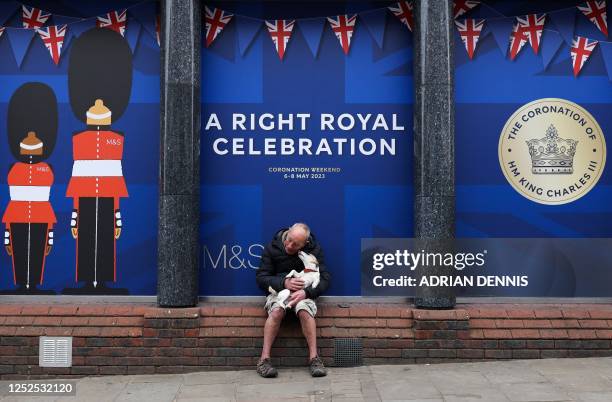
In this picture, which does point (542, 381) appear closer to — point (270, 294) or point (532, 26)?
point (270, 294)

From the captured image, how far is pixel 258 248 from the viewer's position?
22.7ft

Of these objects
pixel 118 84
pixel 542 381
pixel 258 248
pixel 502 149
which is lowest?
pixel 542 381

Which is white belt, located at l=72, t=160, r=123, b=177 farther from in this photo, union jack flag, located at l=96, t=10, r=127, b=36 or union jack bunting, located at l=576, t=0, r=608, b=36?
union jack bunting, located at l=576, t=0, r=608, b=36

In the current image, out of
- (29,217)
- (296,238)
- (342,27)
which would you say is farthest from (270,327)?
(342,27)

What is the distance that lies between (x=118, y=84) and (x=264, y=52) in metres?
1.51

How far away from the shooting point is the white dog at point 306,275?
623 centimetres

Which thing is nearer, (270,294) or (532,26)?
(270,294)

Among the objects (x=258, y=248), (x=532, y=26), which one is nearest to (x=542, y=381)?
(x=258, y=248)

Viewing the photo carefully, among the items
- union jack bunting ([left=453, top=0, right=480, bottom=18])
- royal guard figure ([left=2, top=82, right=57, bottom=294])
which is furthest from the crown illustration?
royal guard figure ([left=2, top=82, right=57, bottom=294])

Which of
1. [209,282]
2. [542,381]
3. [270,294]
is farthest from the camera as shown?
[209,282]

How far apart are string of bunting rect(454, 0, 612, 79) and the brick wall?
8.51 feet

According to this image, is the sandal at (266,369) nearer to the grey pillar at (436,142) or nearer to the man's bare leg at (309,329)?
the man's bare leg at (309,329)

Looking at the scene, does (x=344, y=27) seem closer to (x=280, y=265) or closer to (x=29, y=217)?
(x=280, y=265)

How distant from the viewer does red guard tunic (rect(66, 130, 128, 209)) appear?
22.7ft
